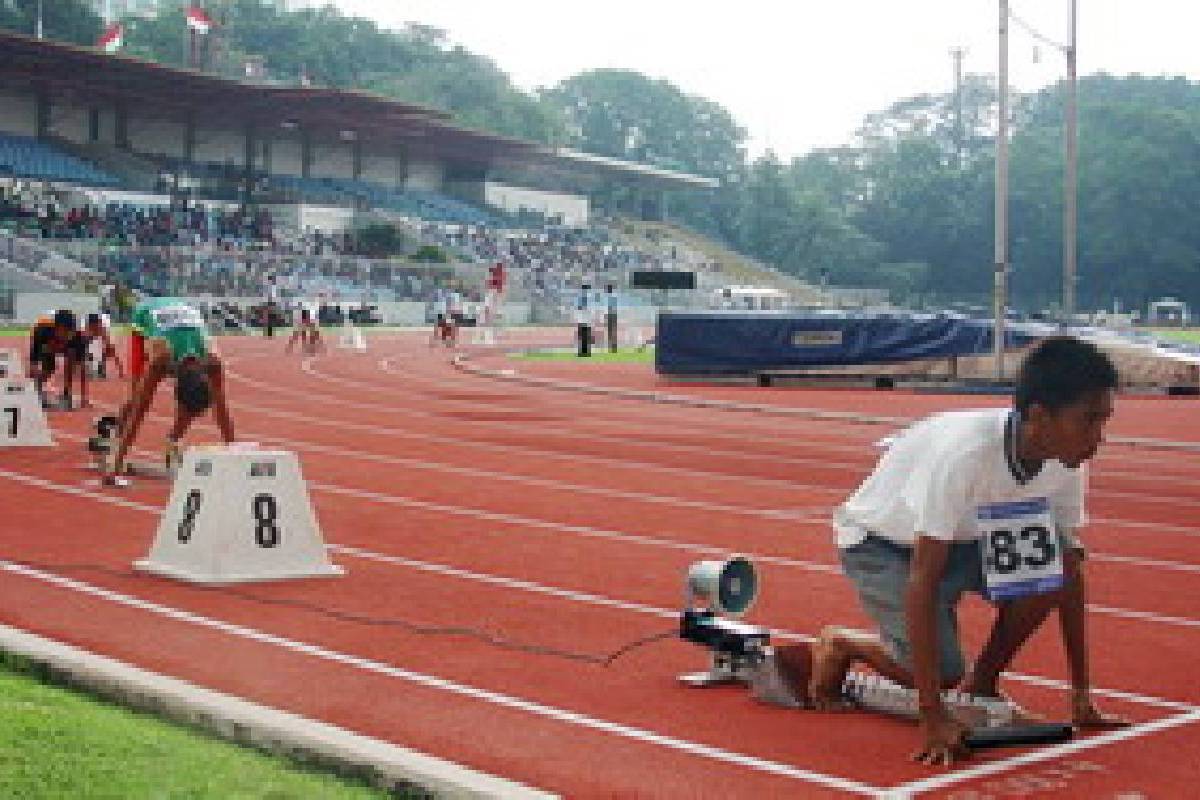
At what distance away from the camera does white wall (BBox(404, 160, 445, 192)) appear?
297ft

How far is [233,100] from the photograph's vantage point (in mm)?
71125

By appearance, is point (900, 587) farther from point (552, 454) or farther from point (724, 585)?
point (552, 454)

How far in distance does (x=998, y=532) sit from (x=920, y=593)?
359mm

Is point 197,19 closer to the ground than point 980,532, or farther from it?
farther from it

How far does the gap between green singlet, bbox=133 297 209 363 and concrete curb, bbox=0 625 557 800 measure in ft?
A: 21.2

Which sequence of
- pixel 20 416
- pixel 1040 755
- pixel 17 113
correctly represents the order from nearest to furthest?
pixel 1040 755
pixel 20 416
pixel 17 113

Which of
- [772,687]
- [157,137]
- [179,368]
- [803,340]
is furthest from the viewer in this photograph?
[157,137]

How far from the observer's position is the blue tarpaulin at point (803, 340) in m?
33.0

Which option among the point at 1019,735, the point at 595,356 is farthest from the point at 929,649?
the point at 595,356

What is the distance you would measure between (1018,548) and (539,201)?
307 feet

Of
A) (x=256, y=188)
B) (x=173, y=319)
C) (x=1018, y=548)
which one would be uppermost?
(x=256, y=188)

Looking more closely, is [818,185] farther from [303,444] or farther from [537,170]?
[303,444]

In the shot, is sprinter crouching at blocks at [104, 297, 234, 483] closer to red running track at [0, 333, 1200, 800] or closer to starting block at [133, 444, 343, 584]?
red running track at [0, 333, 1200, 800]

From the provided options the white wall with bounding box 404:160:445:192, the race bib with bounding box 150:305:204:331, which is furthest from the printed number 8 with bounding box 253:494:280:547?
the white wall with bounding box 404:160:445:192
